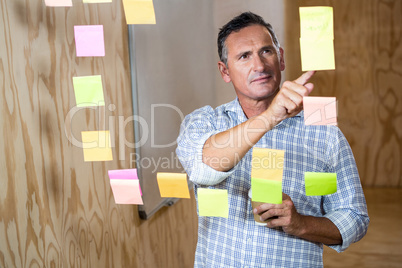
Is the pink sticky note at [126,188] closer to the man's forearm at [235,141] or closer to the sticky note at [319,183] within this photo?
the man's forearm at [235,141]

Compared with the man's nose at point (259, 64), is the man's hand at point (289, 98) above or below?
below

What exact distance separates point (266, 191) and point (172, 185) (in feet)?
0.94

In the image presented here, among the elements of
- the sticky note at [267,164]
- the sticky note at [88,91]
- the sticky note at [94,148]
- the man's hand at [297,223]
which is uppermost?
the sticky note at [88,91]

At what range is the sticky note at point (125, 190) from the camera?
131 centimetres

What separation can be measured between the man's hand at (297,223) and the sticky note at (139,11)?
0.54m

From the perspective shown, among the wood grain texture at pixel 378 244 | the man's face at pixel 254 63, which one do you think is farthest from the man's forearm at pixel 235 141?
the wood grain texture at pixel 378 244

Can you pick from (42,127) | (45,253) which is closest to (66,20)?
(42,127)

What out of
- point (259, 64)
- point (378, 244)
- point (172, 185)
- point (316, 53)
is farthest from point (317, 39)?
point (378, 244)

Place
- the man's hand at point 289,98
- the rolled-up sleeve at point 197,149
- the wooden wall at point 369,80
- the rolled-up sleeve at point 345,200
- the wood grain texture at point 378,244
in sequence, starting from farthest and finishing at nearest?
the wooden wall at point 369,80
the wood grain texture at point 378,244
the rolled-up sleeve at point 345,200
the rolled-up sleeve at point 197,149
the man's hand at point 289,98

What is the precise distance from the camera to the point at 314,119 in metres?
1.04

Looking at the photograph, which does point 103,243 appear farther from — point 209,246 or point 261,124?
point 261,124

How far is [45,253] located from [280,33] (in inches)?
120

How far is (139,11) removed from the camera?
3.92 feet

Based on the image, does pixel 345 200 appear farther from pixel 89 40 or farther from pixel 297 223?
pixel 89 40
